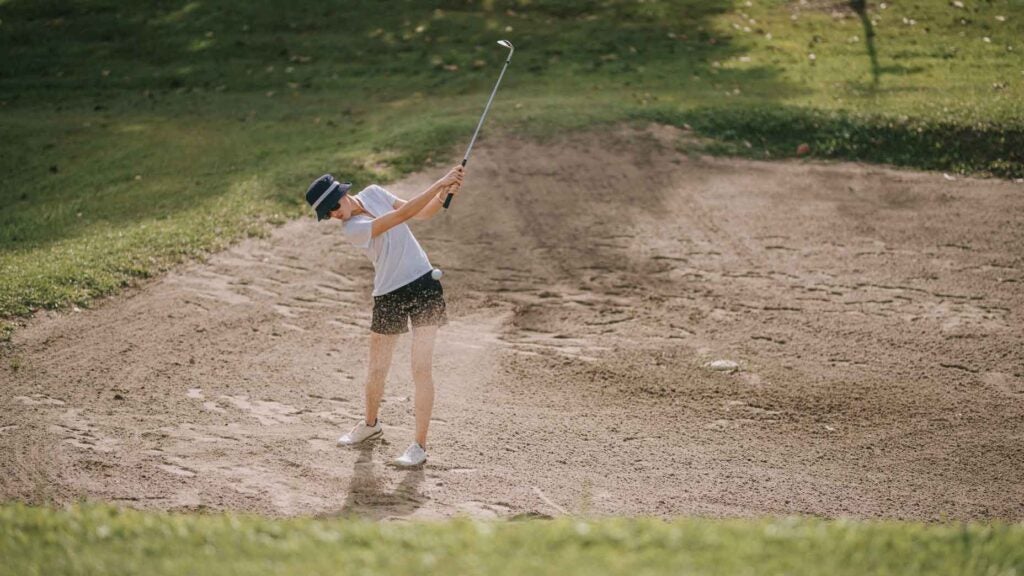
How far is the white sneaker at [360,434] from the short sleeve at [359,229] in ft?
5.01

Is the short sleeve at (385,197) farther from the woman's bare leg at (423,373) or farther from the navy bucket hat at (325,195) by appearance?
the woman's bare leg at (423,373)

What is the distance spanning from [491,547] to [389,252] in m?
2.60

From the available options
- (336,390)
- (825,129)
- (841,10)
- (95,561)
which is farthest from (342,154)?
(841,10)

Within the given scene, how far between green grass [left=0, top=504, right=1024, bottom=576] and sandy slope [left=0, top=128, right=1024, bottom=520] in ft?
3.42

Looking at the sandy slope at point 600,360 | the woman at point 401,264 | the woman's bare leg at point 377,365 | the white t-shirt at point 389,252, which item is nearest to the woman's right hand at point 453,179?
the woman at point 401,264

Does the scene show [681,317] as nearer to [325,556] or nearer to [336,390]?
[336,390]

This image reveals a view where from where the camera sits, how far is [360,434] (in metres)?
7.75

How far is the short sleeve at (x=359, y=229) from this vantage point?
707cm

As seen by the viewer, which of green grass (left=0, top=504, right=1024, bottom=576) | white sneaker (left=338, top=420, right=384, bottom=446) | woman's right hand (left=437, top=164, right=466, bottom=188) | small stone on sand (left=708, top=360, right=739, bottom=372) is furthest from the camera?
small stone on sand (left=708, top=360, right=739, bottom=372)

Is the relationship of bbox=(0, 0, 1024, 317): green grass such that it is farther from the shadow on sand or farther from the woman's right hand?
the woman's right hand

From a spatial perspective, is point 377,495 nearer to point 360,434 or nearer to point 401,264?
point 360,434

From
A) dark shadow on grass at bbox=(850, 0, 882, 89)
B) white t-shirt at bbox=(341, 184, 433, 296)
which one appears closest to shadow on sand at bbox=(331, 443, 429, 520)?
white t-shirt at bbox=(341, 184, 433, 296)

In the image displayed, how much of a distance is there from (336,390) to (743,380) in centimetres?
372

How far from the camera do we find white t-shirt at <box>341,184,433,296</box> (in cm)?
711
